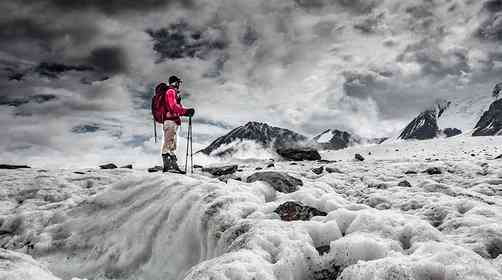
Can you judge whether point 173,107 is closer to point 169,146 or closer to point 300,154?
point 169,146

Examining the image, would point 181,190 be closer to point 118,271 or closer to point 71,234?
point 118,271

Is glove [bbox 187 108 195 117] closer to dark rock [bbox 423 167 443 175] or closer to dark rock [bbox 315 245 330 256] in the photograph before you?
dark rock [bbox 315 245 330 256]

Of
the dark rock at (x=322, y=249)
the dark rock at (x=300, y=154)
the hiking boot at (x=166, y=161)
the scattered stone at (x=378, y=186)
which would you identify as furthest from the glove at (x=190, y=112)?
the dark rock at (x=300, y=154)

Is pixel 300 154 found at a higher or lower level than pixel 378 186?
higher

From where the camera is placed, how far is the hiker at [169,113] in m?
12.0

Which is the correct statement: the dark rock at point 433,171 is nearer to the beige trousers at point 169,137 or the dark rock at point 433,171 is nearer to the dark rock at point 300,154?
the beige trousers at point 169,137

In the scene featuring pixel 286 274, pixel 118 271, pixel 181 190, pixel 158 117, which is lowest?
pixel 118 271

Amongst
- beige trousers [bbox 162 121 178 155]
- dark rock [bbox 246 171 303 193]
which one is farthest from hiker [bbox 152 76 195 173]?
dark rock [bbox 246 171 303 193]

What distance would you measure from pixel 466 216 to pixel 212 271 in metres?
4.25

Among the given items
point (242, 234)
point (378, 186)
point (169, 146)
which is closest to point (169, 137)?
point (169, 146)

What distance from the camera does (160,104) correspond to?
40.2 ft

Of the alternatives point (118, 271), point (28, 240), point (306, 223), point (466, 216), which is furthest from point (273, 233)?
point (28, 240)

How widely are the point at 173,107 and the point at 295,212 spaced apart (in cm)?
783

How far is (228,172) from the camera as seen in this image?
14.4 meters
